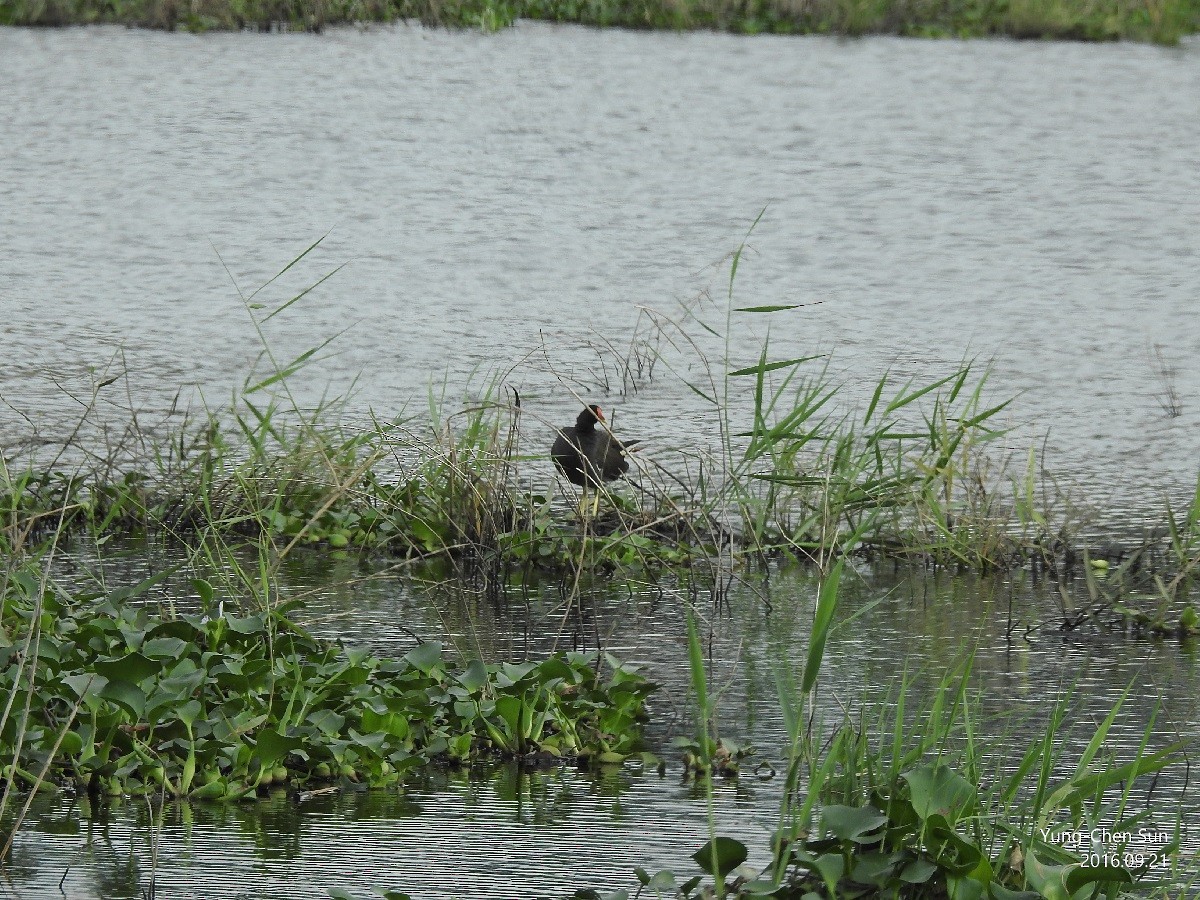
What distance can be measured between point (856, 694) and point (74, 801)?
1.86 meters

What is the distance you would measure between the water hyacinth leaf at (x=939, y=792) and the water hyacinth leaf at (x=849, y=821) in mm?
68

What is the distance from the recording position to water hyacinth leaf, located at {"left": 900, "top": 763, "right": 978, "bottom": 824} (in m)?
3.14

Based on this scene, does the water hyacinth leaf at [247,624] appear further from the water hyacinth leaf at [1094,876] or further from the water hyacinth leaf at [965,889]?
the water hyacinth leaf at [1094,876]

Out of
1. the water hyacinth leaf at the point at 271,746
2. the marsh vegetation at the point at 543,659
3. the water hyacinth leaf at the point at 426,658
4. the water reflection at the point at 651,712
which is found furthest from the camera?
the water hyacinth leaf at the point at 426,658

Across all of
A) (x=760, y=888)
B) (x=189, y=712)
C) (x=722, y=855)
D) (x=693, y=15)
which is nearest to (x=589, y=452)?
(x=189, y=712)

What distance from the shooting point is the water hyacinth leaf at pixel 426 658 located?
431 cm

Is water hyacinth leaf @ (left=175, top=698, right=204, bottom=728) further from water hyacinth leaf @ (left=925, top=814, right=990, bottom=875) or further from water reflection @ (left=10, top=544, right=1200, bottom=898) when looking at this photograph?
water hyacinth leaf @ (left=925, top=814, right=990, bottom=875)

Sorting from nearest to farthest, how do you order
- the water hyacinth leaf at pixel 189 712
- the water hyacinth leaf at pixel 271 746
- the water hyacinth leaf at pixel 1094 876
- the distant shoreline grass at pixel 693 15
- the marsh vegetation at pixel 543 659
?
the water hyacinth leaf at pixel 1094 876 < the marsh vegetation at pixel 543 659 < the water hyacinth leaf at pixel 271 746 < the water hyacinth leaf at pixel 189 712 < the distant shoreline grass at pixel 693 15

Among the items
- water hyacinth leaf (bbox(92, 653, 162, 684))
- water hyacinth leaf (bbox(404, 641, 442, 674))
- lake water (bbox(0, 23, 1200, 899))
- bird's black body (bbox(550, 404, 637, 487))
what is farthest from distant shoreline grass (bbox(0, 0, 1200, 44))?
water hyacinth leaf (bbox(92, 653, 162, 684))

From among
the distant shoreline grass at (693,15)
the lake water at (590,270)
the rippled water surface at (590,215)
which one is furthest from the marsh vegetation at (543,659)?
the distant shoreline grass at (693,15)

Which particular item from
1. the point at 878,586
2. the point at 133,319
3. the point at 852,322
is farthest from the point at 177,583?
the point at 852,322

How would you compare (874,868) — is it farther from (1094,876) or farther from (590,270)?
(590,270)

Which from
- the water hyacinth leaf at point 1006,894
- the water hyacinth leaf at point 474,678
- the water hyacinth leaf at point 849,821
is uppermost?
the water hyacinth leaf at point 849,821

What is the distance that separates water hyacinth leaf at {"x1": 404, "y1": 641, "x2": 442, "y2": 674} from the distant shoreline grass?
47.9 ft
